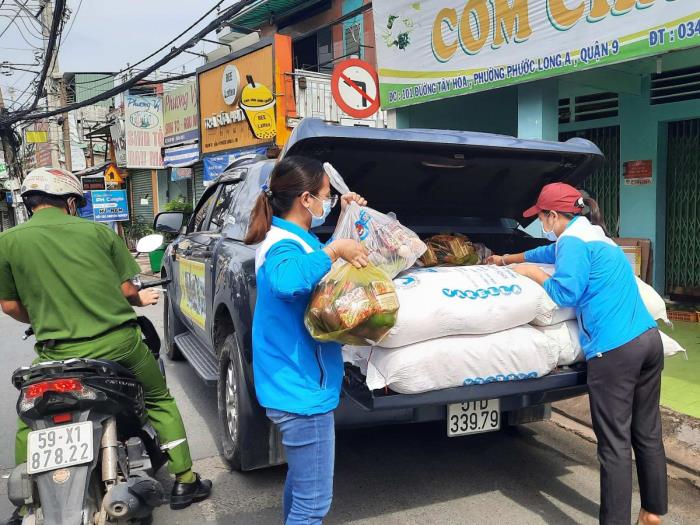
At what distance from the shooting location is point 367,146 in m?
3.50

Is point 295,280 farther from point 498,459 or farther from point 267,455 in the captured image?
point 498,459

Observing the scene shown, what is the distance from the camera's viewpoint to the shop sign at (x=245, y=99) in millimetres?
13391

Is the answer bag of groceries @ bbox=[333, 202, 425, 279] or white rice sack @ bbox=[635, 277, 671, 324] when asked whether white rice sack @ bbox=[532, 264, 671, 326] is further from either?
bag of groceries @ bbox=[333, 202, 425, 279]

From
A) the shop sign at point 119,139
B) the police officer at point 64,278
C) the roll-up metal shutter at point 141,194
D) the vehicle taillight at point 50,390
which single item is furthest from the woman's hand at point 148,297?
the roll-up metal shutter at point 141,194

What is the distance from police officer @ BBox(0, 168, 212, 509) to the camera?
109 inches

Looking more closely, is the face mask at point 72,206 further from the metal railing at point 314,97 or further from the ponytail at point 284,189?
the metal railing at point 314,97

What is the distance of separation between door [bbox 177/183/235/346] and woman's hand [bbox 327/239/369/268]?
201cm

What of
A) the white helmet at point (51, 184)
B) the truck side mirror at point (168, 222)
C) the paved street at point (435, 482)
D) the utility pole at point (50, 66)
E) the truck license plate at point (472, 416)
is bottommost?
the paved street at point (435, 482)

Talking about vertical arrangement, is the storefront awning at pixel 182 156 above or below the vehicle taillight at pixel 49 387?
above

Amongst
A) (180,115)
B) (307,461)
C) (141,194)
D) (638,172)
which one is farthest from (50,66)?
(307,461)

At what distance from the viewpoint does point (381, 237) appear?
113 inches

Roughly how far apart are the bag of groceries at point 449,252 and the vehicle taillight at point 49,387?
6.93 ft

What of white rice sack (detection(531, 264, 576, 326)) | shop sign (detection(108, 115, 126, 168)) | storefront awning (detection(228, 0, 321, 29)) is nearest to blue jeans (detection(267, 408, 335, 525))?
white rice sack (detection(531, 264, 576, 326))

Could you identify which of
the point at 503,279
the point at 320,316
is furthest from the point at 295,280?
the point at 503,279
